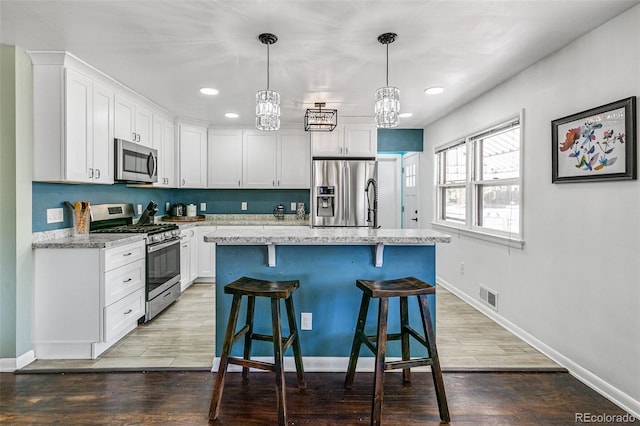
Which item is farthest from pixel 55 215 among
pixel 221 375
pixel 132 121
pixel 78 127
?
pixel 221 375

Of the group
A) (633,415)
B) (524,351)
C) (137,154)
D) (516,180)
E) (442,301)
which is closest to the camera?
(633,415)

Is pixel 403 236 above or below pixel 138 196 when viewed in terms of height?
below

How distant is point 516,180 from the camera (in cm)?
328

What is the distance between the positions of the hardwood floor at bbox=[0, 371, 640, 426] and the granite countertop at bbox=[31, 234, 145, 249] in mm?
899

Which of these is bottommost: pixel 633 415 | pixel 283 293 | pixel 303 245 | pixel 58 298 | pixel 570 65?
pixel 633 415

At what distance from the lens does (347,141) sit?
16.4ft

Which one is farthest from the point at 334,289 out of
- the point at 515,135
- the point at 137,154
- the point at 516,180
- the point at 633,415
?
the point at 137,154

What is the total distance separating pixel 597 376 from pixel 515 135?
2.08 m

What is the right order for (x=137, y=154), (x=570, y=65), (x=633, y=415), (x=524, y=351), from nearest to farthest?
(x=633, y=415) < (x=570, y=65) < (x=524, y=351) < (x=137, y=154)

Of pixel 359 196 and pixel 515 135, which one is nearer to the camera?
pixel 515 135

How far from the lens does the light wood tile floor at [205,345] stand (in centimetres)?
261

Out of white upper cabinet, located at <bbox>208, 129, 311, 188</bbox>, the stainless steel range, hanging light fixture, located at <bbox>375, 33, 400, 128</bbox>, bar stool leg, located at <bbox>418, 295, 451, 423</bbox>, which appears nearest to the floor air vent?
bar stool leg, located at <bbox>418, 295, 451, 423</bbox>

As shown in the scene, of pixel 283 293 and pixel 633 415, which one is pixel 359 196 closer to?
pixel 283 293

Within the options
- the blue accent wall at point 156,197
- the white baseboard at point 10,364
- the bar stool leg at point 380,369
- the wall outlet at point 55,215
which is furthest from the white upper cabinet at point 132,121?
the bar stool leg at point 380,369
